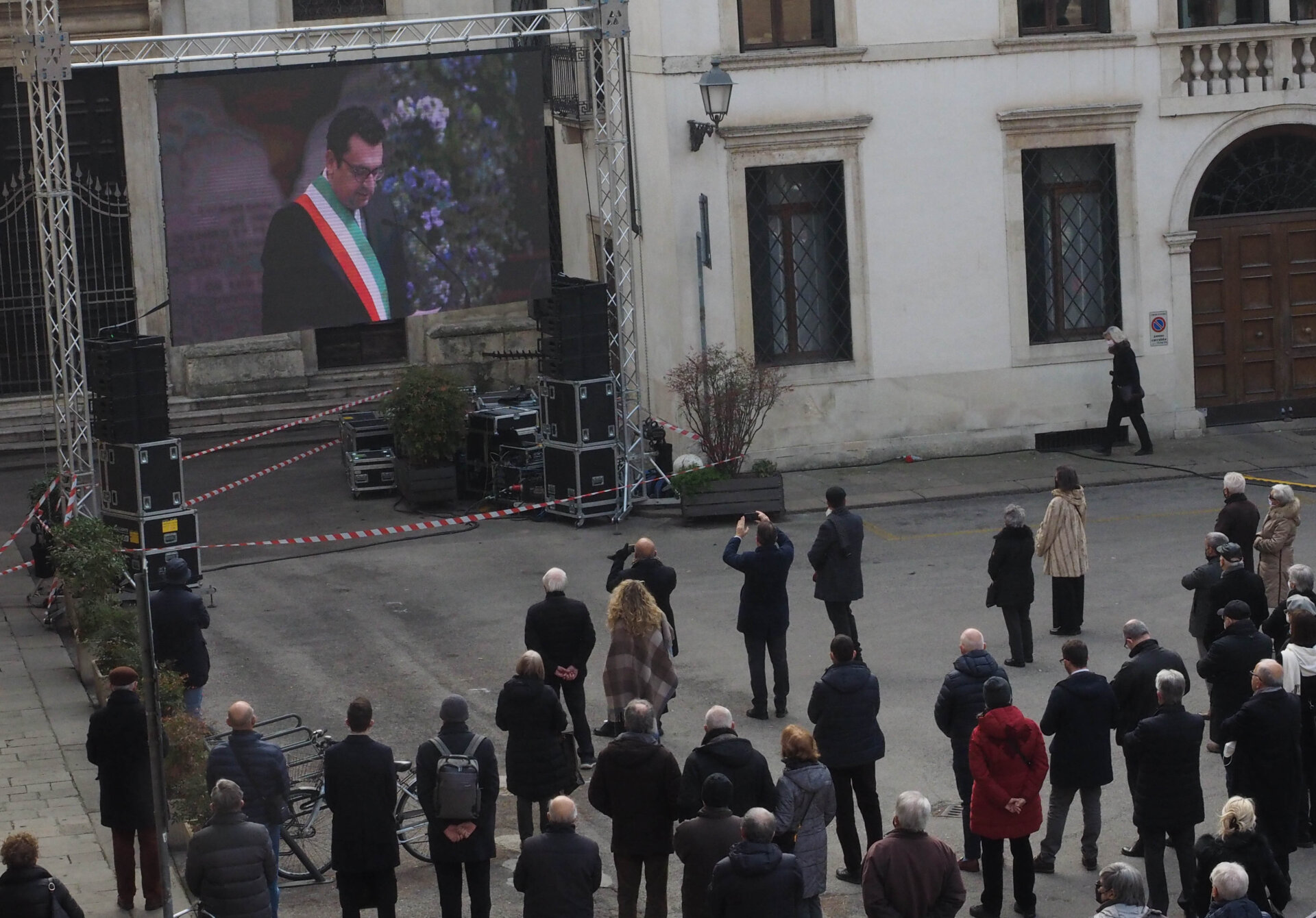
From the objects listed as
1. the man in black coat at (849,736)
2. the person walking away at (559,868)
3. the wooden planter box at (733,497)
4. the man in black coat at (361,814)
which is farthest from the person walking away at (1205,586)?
the wooden planter box at (733,497)

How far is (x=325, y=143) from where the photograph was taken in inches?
783

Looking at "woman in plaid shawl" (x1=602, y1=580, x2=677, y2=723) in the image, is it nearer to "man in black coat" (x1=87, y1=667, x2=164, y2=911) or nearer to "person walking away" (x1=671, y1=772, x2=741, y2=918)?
"man in black coat" (x1=87, y1=667, x2=164, y2=911)

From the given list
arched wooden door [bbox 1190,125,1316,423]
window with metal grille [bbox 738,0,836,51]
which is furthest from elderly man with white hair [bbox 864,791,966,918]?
arched wooden door [bbox 1190,125,1316,423]

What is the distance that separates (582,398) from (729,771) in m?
10.8

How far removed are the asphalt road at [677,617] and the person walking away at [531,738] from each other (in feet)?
1.71

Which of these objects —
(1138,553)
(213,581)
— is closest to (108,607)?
(213,581)

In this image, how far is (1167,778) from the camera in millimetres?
10188

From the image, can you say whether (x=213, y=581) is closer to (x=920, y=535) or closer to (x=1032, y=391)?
(x=920, y=535)

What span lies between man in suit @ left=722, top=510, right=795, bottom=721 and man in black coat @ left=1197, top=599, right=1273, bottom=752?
10.5ft

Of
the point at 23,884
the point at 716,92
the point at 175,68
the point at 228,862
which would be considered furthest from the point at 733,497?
the point at 23,884

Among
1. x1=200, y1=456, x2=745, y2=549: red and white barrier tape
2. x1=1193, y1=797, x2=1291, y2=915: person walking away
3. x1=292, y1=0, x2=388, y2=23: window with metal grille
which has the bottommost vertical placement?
x1=1193, y1=797, x2=1291, y2=915: person walking away

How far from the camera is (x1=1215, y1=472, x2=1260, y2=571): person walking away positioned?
1488 cm

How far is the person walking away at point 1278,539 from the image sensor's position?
559 inches

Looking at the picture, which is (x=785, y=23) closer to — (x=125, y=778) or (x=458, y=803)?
(x=125, y=778)
